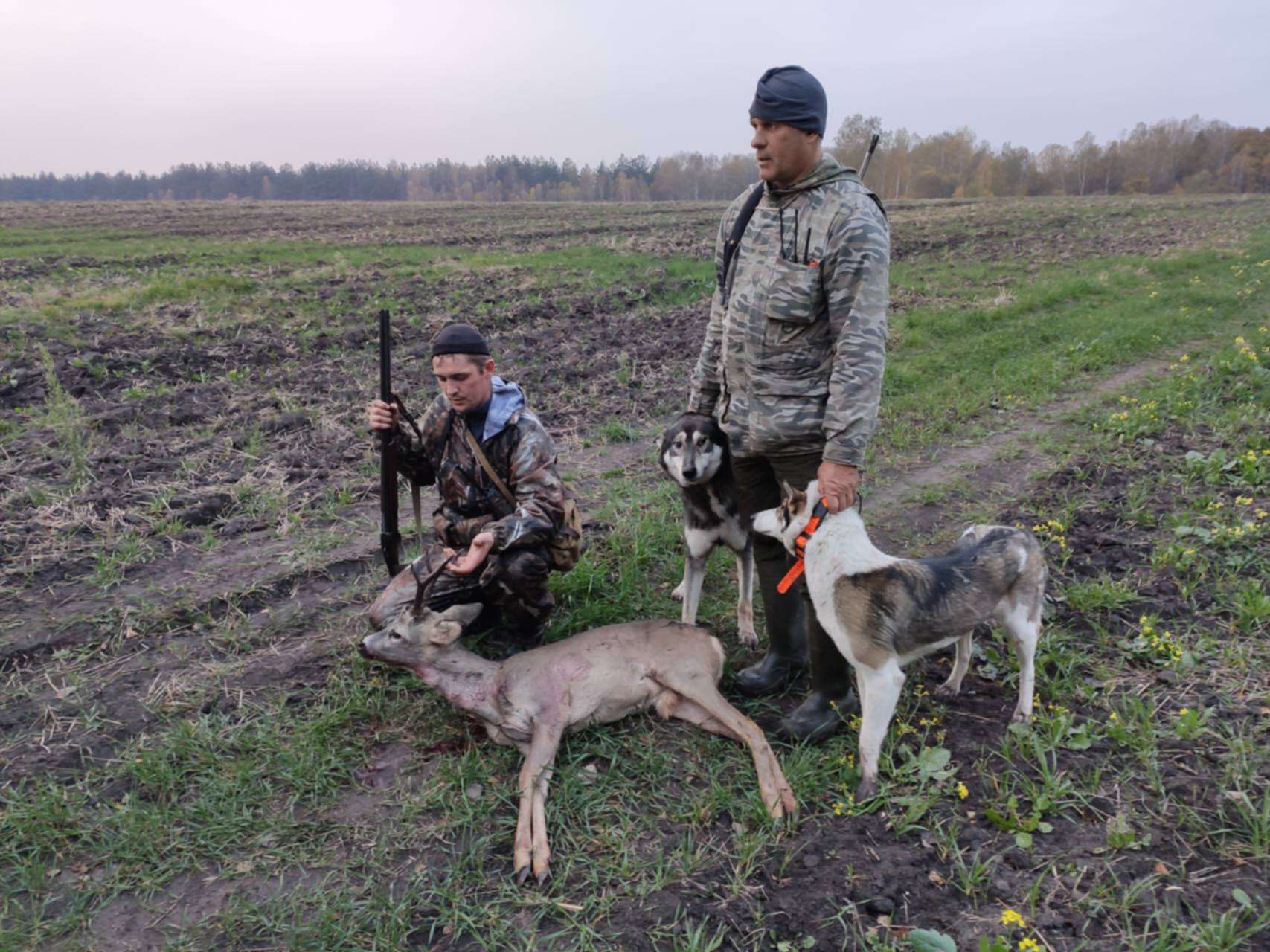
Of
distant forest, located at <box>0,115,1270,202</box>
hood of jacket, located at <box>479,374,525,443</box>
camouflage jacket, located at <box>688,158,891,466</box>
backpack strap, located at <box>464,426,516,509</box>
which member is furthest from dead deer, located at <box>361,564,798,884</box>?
distant forest, located at <box>0,115,1270,202</box>

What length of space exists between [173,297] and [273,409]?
25.5 feet

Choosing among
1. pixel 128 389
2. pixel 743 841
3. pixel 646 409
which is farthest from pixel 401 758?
pixel 128 389

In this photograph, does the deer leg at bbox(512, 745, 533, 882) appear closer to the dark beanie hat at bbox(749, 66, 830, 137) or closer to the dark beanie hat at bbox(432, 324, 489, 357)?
the dark beanie hat at bbox(432, 324, 489, 357)

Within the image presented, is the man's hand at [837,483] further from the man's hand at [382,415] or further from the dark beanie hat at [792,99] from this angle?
the man's hand at [382,415]

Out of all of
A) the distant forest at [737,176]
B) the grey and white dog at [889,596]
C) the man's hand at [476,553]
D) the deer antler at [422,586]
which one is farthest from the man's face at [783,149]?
the distant forest at [737,176]

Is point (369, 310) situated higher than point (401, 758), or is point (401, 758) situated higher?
point (369, 310)

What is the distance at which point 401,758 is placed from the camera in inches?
147

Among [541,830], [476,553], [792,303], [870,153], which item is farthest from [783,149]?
[541,830]

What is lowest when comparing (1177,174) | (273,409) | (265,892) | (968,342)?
(265,892)

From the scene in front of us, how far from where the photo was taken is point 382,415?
438 cm

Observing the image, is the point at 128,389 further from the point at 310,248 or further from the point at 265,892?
the point at 310,248

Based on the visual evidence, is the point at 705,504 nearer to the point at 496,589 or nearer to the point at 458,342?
the point at 496,589

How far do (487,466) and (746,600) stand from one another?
1846 millimetres

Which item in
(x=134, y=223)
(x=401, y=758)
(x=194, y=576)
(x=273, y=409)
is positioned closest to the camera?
(x=401, y=758)
